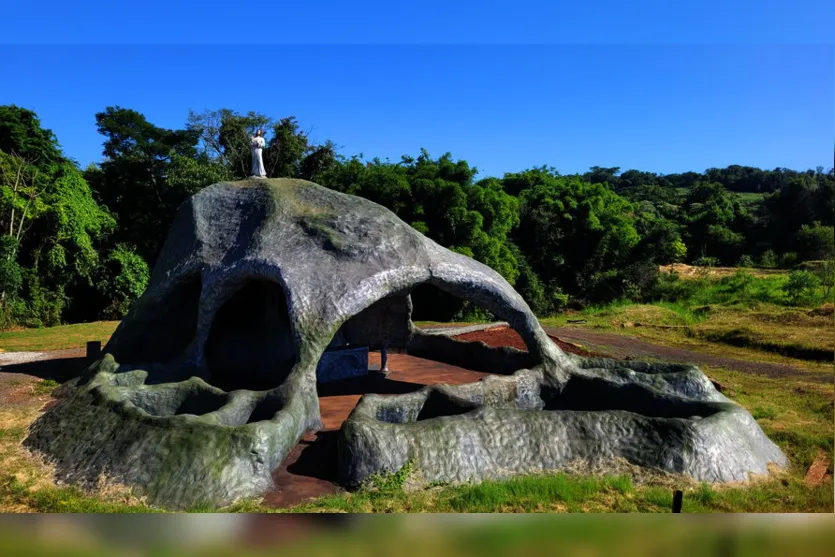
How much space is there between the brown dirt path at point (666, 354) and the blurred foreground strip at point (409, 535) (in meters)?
13.0

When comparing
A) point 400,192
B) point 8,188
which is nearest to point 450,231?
point 400,192

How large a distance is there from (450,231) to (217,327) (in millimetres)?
16490

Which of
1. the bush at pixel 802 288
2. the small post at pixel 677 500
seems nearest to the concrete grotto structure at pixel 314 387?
the small post at pixel 677 500

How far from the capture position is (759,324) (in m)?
22.9

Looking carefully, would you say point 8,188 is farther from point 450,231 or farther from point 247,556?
point 247,556

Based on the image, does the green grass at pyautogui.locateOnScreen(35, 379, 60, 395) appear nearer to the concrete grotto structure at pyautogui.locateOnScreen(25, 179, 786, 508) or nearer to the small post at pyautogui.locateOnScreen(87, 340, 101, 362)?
the concrete grotto structure at pyautogui.locateOnScreen(25, 179, 786, 508)

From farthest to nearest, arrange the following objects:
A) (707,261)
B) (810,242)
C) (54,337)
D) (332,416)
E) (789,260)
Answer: (707,261) → (789,260) → (810,242) → (54,337) → (332,416)

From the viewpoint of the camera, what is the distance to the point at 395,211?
2966cm

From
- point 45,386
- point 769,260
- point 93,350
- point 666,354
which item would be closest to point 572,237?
point 769,260

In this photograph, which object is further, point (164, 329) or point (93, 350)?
point (93, 350)

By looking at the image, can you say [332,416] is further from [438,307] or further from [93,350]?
[438,307]

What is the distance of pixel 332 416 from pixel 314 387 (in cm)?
109

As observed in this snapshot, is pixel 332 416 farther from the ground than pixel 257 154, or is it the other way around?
pixel 257 154

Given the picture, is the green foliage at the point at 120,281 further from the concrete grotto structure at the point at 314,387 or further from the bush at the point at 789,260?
the bush at the point at 789,260
